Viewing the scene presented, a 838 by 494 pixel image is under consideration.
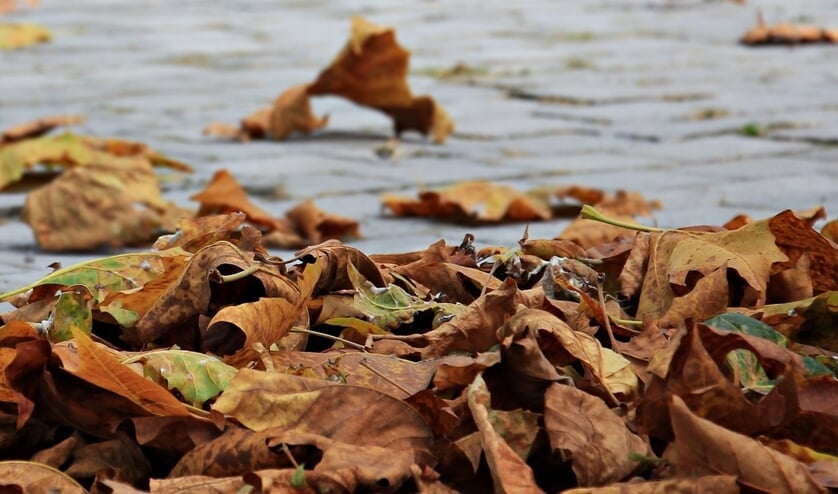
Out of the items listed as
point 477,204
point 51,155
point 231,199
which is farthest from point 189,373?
point 51,155

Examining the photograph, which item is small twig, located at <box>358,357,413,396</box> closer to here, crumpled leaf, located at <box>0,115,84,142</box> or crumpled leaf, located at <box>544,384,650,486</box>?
crumpled leaf, located at <box>544,384,650,486</box>

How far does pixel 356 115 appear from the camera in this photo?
5867 mm

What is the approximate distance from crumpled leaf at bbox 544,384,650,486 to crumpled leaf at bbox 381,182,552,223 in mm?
2159

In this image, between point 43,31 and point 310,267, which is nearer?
point 310,267

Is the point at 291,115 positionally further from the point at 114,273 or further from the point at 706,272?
the point at 706,272

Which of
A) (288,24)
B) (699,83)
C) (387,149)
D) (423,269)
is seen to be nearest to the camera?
(423,269)

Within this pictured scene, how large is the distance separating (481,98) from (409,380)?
14.9 ft

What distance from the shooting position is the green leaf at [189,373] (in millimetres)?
1695

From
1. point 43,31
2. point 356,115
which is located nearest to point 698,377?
point 356,115

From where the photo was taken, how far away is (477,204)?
3.79 m

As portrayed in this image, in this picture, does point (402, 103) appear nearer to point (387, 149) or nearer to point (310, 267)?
point (387, 149)

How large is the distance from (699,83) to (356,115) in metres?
1.51

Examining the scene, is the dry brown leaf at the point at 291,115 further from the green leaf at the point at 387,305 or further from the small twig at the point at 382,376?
the small twig at the point at 382,376

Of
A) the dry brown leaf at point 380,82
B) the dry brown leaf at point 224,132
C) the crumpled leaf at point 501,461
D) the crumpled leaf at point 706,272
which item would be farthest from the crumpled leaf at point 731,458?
the dry brown leaf at point 224,132
